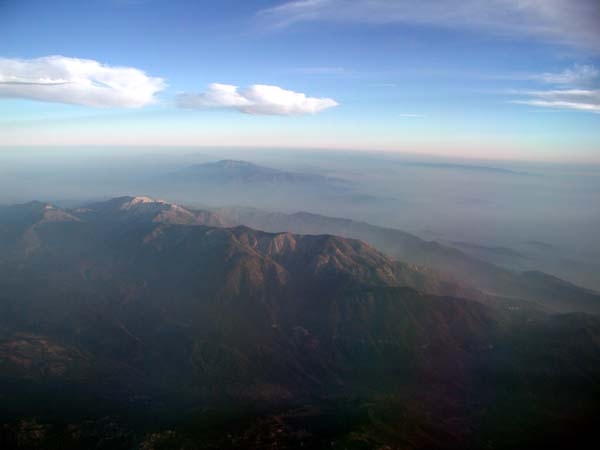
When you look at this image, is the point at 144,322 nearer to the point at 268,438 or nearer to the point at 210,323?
the point at 210,323

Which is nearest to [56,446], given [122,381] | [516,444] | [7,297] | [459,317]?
[122,381]

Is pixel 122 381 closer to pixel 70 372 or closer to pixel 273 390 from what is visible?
pixel 70 372

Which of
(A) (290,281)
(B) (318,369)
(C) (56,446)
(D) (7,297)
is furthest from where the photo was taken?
(A) (290,281)

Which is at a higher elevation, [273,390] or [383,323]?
[383,323]

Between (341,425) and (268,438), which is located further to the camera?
(341,425)

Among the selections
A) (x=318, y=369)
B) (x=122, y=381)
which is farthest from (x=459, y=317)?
(x=122, y=381)

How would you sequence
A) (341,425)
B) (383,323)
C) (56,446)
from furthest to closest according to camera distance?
(383,323), (341,425), (56,446)
